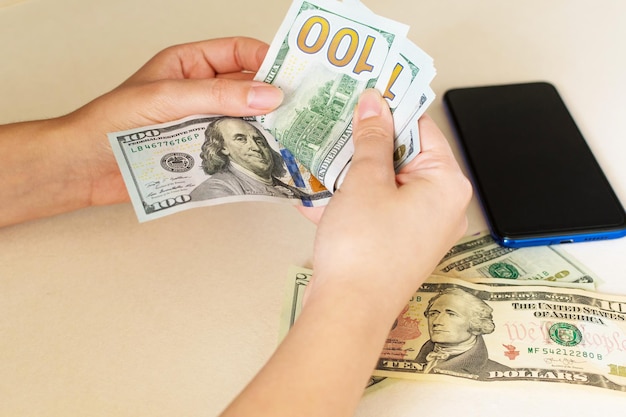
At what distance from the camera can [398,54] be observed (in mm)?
837

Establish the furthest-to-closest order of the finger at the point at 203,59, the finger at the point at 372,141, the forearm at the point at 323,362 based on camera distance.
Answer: the finger at the point at 203,59, the finger at the point at 372,141, the forearm at the point at 323,362

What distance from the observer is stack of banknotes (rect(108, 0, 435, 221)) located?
33.0 inches

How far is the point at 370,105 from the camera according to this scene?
2.72 feet

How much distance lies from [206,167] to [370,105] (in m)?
0.26

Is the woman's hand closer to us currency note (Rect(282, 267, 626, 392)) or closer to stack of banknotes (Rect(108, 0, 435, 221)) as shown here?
stack of banknotes (Rect(108, 0, 435, 221))

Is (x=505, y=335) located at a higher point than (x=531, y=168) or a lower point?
lower

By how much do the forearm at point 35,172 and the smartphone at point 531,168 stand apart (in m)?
0.63

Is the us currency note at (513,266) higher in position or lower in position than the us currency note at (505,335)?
higher

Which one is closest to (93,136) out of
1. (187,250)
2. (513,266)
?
(187,250)

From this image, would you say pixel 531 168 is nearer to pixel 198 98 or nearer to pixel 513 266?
pixel 513 266

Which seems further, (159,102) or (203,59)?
(203,59)

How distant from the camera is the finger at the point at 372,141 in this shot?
0.73 meters

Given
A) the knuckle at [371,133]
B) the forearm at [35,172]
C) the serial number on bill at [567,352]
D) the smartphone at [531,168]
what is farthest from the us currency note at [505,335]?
the forearm at [35,172]

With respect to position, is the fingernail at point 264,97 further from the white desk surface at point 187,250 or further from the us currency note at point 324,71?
the white desk surface at point 187,250
